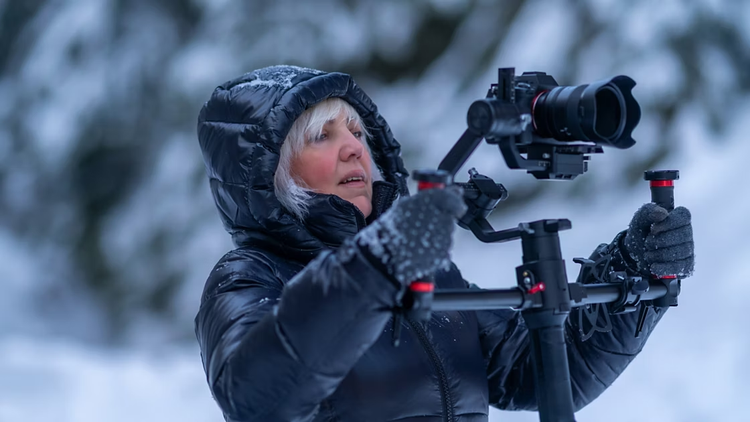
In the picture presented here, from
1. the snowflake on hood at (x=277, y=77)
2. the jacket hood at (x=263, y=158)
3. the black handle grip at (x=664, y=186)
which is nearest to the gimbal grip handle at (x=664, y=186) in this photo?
the black handle grip at (x=664, y=186)

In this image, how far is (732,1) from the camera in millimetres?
2773

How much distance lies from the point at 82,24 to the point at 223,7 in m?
0.64

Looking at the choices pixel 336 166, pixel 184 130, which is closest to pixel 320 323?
pixel 336 166

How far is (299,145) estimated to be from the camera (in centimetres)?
120

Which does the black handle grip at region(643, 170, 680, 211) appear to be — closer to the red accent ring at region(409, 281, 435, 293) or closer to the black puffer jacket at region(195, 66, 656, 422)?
the black puffer jacket at region(195, 66, 656, 422)

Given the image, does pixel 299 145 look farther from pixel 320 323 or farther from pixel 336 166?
pixel 320 323

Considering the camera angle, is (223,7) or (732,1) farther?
(223,7)

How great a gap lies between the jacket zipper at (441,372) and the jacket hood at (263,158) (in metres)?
0.18

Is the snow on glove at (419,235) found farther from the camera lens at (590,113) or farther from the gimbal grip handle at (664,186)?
the gimbal grip handle at (664,186)

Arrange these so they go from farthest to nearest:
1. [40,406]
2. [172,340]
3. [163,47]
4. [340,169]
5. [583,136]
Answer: [163,47]
[172,340]
[40,406]
[340,169]
[583,136]

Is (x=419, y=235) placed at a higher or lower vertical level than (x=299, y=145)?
lower

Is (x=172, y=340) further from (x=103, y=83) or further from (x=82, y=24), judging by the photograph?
(x=82, y=24)

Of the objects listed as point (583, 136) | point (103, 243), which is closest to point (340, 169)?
point (583, 136)

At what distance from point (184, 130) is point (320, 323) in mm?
2890
